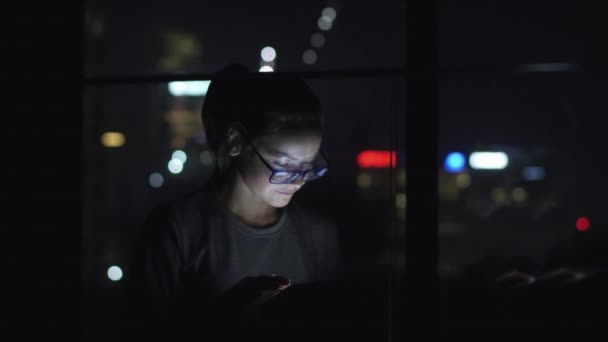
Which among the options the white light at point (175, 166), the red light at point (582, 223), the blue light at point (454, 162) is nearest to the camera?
the red light at point (582, 223)

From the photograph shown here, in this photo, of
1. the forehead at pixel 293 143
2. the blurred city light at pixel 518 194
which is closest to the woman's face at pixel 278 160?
the forehead at pixel 293 143

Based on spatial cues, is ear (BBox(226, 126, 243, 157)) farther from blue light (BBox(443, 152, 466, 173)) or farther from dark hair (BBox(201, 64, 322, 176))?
blue light (BBox(443, 152, 466, 173))

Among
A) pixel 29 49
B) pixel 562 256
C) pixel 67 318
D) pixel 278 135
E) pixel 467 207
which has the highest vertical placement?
pixel 29 49

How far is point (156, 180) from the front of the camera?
2.76m

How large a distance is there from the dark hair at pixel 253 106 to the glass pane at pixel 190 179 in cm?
6

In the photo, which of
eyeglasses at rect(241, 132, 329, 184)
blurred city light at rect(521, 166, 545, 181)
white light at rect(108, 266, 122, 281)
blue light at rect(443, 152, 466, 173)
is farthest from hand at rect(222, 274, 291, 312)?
blurred city light at rect(521, 166, 545, 181)

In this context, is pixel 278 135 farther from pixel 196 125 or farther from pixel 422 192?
pixel 422 192

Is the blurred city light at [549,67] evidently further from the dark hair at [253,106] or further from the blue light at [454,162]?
the dark hair at [253,106]

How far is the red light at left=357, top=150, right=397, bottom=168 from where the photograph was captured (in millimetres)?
2549

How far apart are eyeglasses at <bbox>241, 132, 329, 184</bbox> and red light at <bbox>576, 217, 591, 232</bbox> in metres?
1.09

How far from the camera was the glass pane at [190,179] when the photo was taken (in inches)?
102

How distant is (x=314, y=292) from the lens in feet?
8.29

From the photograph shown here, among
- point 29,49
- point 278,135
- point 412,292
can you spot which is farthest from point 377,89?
point 29,49

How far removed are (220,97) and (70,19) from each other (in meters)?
0.94
